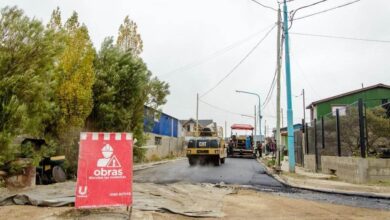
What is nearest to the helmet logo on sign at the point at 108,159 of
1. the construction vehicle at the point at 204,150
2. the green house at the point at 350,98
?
the construction vehicle at the point at 204,150

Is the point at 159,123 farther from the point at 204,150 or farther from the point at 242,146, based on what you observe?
the point at 204,150

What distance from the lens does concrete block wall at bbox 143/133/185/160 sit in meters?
35.2

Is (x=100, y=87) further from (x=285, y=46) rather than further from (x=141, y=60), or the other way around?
(x=285, y=46)

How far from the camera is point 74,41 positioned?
15711 mm

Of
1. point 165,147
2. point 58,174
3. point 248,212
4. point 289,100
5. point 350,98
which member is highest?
point 350,98

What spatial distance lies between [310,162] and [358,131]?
7.75 metres

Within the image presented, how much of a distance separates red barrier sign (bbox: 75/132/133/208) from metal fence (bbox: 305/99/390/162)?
32.3 ft

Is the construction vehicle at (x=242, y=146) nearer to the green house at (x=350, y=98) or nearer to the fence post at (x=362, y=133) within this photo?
the green house at (x=350, y=98)

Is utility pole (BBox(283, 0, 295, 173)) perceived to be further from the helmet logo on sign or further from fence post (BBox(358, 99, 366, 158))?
the helmet logo on sign

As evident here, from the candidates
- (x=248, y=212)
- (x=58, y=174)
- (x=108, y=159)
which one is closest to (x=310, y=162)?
(x=58, y=174)

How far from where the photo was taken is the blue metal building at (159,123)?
22856 mm

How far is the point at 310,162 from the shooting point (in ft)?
73.2

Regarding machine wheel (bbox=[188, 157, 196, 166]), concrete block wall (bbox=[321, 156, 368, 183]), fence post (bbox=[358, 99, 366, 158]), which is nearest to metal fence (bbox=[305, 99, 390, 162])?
fence post (bbox=[358, 99, 366, 158])

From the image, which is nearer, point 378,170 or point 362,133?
point 362,133
